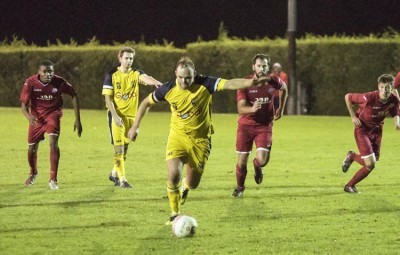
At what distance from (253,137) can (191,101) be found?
280 cm

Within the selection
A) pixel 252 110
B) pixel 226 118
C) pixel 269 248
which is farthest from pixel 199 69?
pixel 269 248

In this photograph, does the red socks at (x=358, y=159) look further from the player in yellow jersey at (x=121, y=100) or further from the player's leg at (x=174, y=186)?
the player's leg at (x=174, y=186)

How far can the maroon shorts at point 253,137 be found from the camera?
13.0 m

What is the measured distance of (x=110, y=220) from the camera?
1062 cm

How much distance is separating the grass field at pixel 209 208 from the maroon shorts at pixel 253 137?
2.23 ft

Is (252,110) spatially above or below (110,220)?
above

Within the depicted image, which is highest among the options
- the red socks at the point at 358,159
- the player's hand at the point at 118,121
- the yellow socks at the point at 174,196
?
the player's hand at the point at 118,121

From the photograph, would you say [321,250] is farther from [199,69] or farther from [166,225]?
[199,69]

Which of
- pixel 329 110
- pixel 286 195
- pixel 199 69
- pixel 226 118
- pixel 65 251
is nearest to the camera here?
pixel 65 251

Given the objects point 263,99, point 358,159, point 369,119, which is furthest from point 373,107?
point 263,99

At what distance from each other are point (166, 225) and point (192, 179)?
3.13 ft

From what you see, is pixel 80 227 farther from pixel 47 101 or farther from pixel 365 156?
pixel 365 156

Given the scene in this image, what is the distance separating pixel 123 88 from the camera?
14.1 meters

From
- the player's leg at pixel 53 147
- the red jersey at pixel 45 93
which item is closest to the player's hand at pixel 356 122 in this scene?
the red jersey at pixel 45 93
